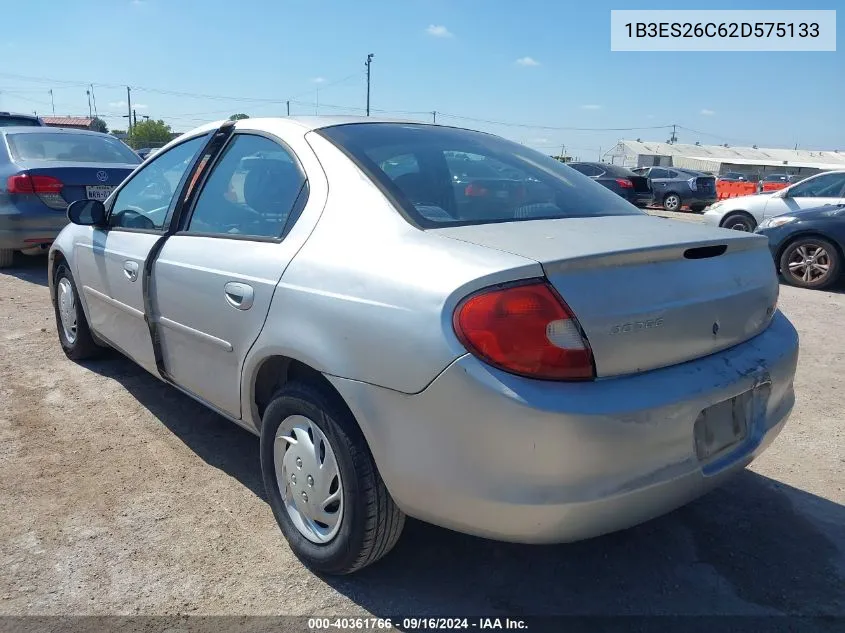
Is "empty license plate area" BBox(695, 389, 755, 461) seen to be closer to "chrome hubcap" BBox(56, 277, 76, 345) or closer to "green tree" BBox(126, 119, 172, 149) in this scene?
"chrome hubcap" BBox(56, 277, 76, 345)

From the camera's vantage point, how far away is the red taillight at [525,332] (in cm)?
Result: 178

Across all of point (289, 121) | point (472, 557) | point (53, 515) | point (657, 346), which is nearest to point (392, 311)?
point (657, 346)

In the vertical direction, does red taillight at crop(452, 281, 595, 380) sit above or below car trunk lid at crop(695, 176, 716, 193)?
below

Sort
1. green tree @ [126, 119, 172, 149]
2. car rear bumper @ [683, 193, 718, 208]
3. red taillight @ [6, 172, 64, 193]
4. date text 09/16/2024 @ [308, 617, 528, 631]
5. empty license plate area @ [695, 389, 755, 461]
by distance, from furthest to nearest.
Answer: green tree @ [126, 119, 172, 149] < car rear bumper @ [683, 193, 718, 208] < red taillight @ [6, 172, 64, 193] < date text 09/16/2024 @ [308, 617, 528, 631] < empty license plate area @ [695, 389, 755, 461]

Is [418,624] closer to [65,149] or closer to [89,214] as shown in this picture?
[89,214]

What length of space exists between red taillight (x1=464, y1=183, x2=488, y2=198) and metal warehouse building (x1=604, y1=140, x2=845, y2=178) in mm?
61266

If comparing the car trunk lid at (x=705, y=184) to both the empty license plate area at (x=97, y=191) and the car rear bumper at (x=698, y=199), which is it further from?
the empty license plate area at (x=97, y=191)

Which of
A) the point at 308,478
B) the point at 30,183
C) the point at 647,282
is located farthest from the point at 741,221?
the point at 308,478

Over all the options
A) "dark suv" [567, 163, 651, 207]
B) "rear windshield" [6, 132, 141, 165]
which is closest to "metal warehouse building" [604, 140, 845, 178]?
"dark suv" [567, 163, 651, 207]

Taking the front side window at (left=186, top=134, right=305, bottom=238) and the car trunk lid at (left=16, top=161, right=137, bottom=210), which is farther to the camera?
the car trunk lid at (left=16, top=161, right=137, bottom=210)

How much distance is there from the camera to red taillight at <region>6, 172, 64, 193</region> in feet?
22.3

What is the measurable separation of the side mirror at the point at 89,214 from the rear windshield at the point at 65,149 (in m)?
4.17

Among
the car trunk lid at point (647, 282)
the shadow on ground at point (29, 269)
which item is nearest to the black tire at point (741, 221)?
the car trunk lid at point (647, 282)

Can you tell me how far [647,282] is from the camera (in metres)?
1.95
